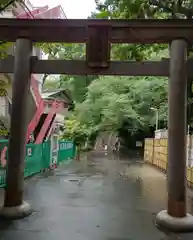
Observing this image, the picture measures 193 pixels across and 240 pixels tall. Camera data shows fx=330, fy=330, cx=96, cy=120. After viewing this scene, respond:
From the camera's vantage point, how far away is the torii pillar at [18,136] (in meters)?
7.36

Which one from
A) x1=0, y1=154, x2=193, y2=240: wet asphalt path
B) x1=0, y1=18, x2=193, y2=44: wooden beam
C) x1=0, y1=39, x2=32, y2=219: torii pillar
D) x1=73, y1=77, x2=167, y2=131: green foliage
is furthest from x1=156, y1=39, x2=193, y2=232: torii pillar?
x1=73, y1=77, x2=167, y2=131: green foliage

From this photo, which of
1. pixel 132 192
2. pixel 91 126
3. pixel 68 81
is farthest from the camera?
pixel 68 81

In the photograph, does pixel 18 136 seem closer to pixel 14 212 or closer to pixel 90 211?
pixel 14 212

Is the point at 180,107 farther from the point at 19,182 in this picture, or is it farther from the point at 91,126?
the point at 91,126

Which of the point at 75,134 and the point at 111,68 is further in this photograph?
the point at 75,134

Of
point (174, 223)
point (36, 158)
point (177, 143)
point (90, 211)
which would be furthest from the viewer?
point (36, 158)

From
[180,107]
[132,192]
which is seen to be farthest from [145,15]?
[132,192]

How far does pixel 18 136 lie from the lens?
746cm

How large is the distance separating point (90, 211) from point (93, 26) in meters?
4.41

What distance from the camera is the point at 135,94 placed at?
110 feet

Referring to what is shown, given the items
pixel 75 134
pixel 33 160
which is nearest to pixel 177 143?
pixel 33 160

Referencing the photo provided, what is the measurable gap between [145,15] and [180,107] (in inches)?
164

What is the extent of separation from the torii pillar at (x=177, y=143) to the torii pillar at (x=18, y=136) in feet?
10.3

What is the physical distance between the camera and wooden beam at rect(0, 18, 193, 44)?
7285 mm
